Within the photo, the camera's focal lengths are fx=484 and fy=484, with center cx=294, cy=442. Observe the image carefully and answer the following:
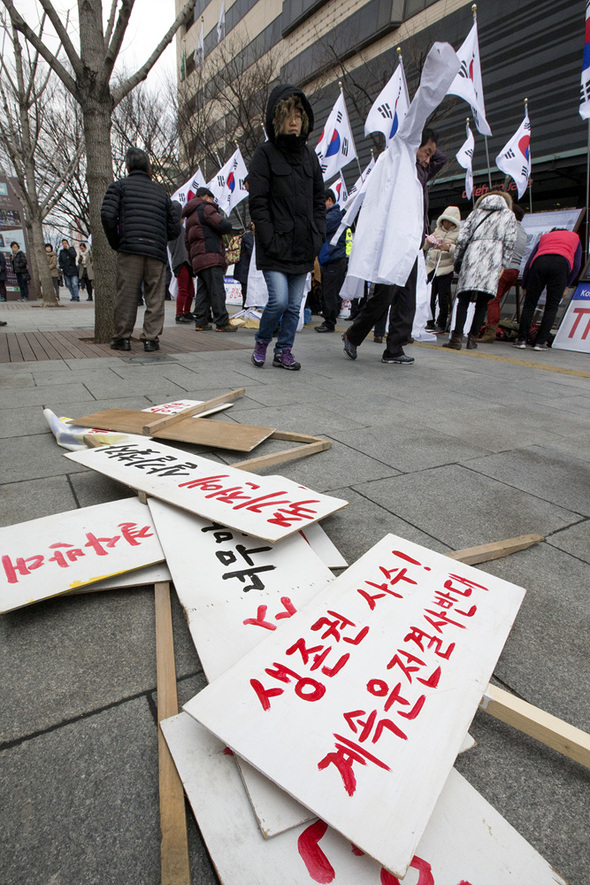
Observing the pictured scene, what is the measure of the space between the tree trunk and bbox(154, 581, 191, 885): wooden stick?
558 centimetres

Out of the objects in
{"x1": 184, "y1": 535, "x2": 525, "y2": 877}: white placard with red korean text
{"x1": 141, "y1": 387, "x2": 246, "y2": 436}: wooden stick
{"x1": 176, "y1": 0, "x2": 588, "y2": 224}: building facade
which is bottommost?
{"x1": 184, "y1": 535, "x2": 525, "y2": 877}: white placard with red korean text

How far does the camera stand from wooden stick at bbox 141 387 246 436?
2.50 m

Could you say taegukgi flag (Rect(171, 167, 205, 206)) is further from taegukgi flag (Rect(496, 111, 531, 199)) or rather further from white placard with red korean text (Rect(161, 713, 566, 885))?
white placard with red korean text (Rect(161, 713, 566, 885))

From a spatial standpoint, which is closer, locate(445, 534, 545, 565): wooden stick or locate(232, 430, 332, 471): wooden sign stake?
locate(445, 534, 545, 565): wooden stick

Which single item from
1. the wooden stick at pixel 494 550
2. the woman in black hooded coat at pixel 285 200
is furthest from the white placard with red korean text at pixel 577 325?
the wooden stick at pixel 494 550

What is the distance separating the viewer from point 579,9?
10.5 metres

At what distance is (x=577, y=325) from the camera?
24.5 feet

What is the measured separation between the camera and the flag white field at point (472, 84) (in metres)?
5.71

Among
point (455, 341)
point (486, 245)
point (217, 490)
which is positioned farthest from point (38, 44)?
point (217, 490)

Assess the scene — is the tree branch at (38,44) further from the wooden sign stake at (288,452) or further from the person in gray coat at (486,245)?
the wooden sign stake at (288,452)

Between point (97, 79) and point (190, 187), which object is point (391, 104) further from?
point (190, 187)

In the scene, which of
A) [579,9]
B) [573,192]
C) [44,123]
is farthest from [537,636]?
[44,123]

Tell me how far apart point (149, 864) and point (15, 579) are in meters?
0.80

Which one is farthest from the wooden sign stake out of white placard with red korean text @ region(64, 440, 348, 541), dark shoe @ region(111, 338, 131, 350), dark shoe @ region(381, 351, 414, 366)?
dark shoe @ region(111, 338, 131, 350)
